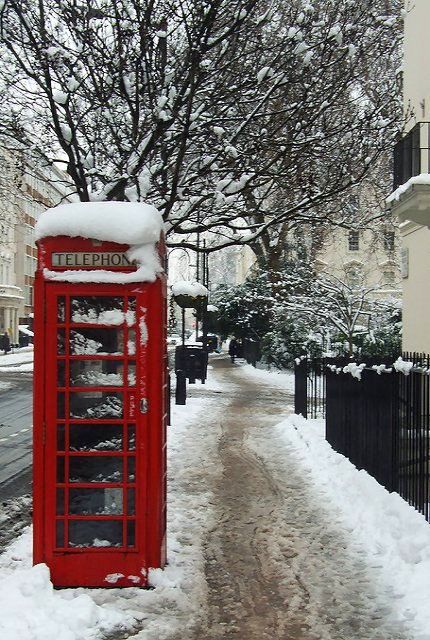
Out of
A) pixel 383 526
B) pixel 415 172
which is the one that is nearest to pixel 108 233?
pixel 383 526

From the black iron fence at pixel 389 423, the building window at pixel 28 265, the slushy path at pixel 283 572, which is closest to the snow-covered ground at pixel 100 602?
the slushy path at pixel 283 572

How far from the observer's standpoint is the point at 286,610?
5.07 m

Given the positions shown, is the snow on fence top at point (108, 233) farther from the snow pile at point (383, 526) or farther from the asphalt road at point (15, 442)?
the asphalt road at point (15, 442)

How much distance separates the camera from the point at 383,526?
677cm

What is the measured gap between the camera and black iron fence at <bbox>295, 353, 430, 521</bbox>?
22.4ft

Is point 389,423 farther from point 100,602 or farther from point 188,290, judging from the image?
point 188,290

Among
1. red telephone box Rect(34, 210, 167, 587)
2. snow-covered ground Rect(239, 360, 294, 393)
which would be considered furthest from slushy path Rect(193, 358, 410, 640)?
snow-covered ground Rect(239, 360, 294, 393)

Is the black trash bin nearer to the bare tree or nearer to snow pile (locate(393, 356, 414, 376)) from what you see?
the bare tree

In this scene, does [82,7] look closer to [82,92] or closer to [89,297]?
[82,92]

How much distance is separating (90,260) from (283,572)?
2.93 m

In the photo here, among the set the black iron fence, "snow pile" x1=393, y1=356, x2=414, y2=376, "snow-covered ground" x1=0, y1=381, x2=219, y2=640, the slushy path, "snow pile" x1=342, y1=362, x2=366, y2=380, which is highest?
"snow pile" x1=393, y1=356, x2=414, y2=376

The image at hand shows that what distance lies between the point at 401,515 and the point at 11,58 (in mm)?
9333

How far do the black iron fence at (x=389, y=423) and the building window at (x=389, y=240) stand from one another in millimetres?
25326

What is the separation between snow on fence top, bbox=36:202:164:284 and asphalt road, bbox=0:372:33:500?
14.5 ft
